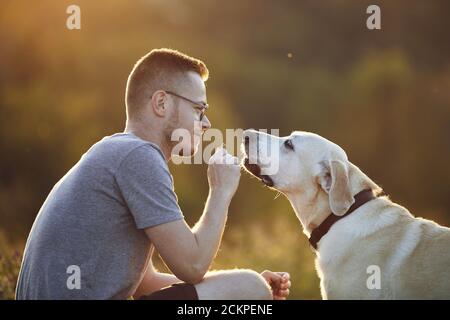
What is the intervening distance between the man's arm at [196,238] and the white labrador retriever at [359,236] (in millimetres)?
784

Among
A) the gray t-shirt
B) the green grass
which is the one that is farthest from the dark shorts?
the green grass

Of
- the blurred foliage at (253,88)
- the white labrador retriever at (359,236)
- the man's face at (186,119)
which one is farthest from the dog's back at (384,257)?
the blurred foliage at (253,88)

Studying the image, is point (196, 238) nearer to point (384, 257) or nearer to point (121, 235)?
point (121, 235)

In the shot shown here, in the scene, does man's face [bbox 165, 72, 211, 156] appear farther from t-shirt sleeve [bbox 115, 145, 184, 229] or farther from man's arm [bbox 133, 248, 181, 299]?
man's arm [bbox 133, 248, 181, 299]

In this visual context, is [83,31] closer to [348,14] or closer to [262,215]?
[262,215]

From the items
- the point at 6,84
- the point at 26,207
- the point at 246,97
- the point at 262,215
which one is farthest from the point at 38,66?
the point at 262,215

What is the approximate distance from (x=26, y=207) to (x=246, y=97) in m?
3.83

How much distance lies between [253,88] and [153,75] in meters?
6.38

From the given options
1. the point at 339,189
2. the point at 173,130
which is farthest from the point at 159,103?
the point at 339,189

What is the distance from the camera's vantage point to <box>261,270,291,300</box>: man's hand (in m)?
3.68

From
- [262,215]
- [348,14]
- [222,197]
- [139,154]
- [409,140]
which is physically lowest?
[262,215]

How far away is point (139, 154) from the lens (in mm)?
3068

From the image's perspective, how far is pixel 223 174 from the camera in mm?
3340

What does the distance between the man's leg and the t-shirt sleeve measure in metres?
0.42
